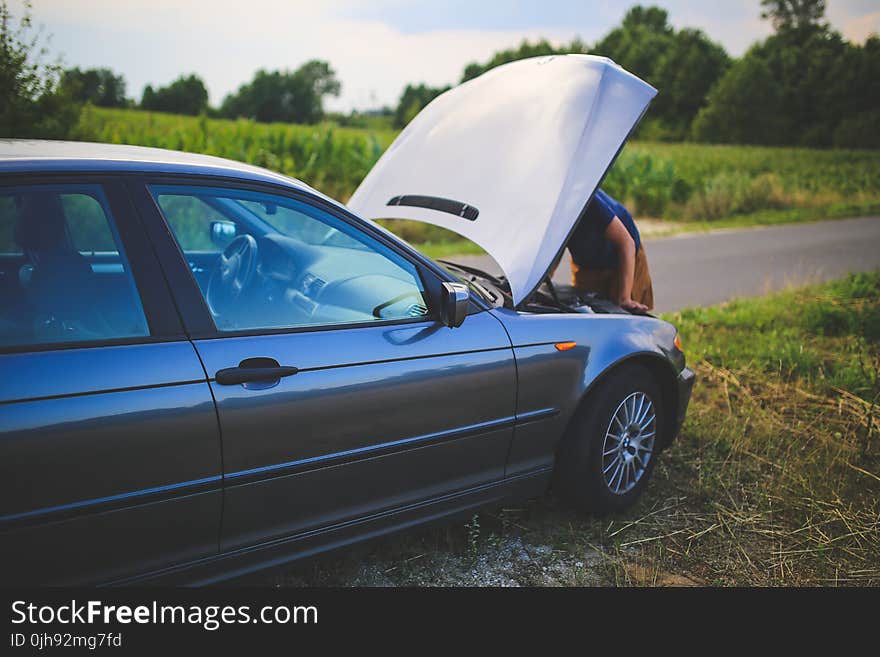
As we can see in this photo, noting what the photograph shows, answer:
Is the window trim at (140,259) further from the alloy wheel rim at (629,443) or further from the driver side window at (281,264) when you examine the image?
the alloy wheel rim at (629,443)

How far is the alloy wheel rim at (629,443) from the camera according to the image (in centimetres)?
338

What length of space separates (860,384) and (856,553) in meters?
2.30

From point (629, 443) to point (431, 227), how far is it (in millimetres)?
9113

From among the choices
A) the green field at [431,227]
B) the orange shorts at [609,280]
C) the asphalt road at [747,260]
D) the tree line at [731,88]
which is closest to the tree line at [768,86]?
the tree line at [731,88]

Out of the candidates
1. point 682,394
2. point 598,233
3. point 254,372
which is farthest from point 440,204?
point 254,372

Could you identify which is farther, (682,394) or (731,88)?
(731,88)

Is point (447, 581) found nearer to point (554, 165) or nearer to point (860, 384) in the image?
point (554, 165)

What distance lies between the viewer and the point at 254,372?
228 centimetres

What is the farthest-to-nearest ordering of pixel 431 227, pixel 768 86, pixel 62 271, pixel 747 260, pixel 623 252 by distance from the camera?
pixel 768 86 < pixel 431 227 < pixel 747 260 < pixel 623 252 < pixel 62 271

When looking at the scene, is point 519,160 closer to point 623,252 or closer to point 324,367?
point 623,252

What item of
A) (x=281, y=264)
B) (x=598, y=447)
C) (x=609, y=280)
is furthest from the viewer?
(x=609, y=280)

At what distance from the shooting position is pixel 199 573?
7.63 ft

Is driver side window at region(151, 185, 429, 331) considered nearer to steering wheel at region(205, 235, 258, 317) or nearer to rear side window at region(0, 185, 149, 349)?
steering wheel at region(205, 235, 258, 317)

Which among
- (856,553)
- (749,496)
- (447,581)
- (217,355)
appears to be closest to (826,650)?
(856,553)
